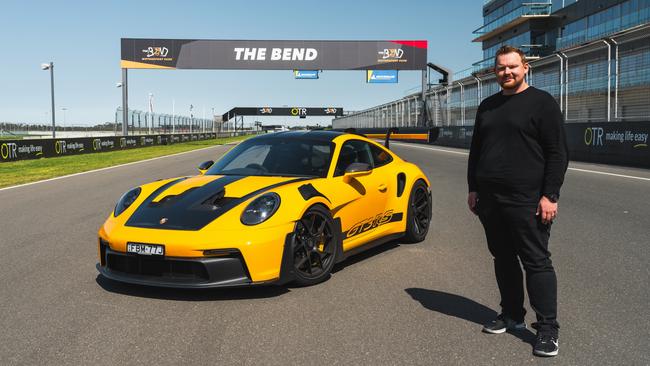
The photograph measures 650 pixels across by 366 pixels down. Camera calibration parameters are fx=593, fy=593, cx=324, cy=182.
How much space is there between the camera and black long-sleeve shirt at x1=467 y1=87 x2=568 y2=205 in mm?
3211

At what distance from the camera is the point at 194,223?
421 centimetres

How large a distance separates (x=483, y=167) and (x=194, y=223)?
2032 millimetres

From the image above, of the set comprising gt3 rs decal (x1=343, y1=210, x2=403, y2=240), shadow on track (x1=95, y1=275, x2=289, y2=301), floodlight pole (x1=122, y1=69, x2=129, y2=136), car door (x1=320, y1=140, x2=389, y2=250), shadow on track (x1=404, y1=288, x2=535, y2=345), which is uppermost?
floodlight pole (x1=122, y1=69, x2=129, y2=136)

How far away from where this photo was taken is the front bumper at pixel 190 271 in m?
4.02

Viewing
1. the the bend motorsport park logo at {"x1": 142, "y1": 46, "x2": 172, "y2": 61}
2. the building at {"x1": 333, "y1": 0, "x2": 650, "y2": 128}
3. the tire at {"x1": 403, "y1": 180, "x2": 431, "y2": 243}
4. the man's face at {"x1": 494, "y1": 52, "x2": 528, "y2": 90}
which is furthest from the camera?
the the bend motorsport park logo at {"x1": 142, "y1": 46, "x2": 172, "y2": 61}

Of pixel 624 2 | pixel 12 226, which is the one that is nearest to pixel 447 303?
pixel 12 226

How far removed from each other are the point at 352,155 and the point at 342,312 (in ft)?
6.83

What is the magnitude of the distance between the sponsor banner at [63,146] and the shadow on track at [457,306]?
2017 centimetres

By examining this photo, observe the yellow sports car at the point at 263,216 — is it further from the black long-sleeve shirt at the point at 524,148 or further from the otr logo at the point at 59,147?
the otr logo at the point at 59,147

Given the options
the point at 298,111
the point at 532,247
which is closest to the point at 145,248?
the point at 532,247

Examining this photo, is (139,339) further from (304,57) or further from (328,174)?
(304,57)

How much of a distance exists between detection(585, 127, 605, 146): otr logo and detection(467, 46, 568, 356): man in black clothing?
1605cm

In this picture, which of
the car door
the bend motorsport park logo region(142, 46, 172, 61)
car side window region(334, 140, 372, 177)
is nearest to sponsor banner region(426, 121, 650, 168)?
car side window region(334, 140, 372, 177)

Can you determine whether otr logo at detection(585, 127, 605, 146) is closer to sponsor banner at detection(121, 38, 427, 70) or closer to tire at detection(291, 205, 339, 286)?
tire at detection(291, 205, 339, 286)
